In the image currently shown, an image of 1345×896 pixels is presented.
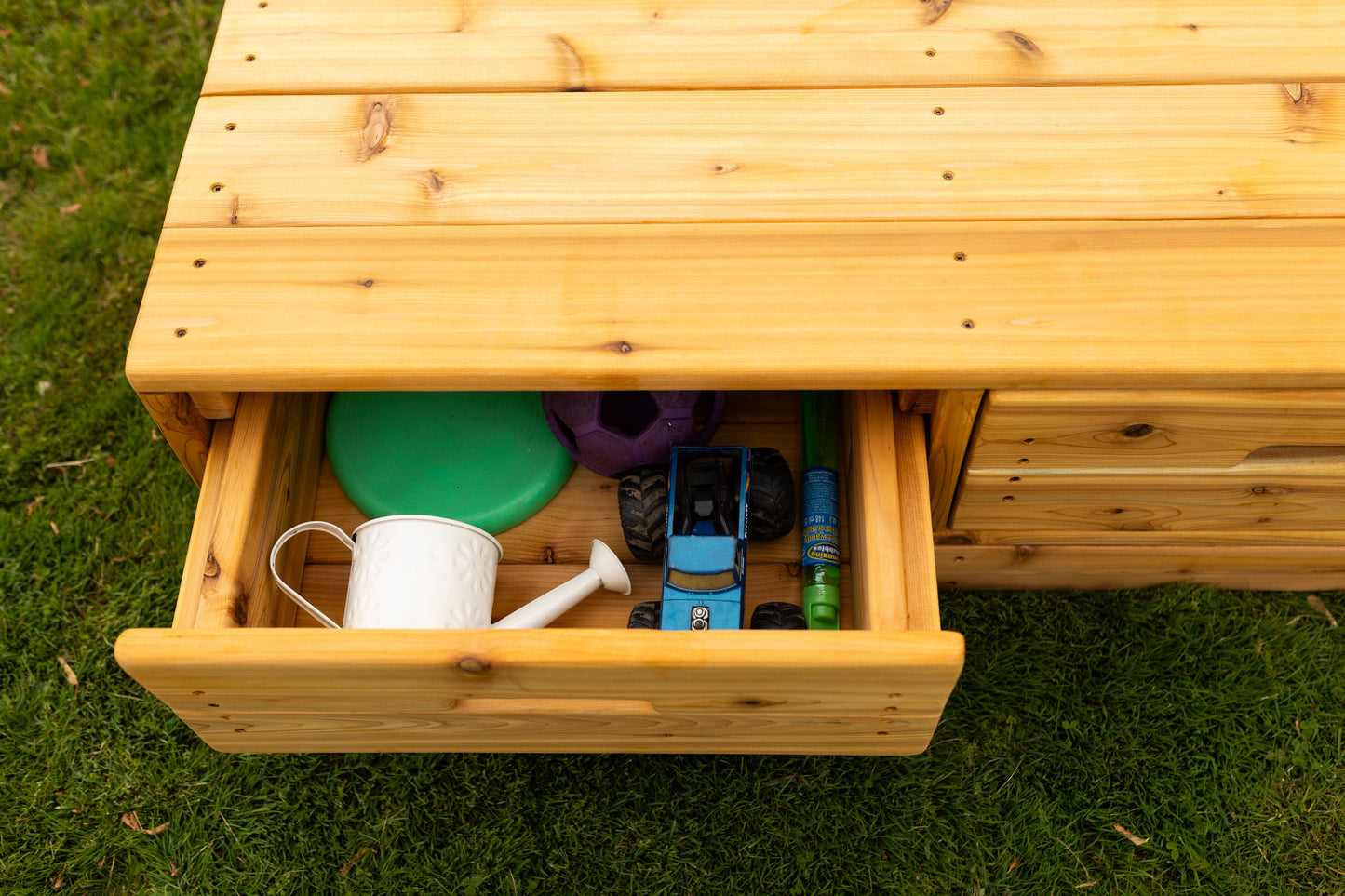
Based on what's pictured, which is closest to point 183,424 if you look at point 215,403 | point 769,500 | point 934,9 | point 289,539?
point 215,403

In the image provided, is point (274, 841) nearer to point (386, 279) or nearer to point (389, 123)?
point (386, 279)

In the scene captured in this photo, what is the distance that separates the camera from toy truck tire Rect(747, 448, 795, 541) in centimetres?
135

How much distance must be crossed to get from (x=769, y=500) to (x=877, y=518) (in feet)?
0.68

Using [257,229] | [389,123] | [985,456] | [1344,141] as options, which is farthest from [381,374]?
[1344,141]

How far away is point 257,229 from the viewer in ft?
3.99

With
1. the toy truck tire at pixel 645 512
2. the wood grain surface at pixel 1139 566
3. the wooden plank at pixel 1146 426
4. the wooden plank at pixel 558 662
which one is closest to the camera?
the wooden plank at pixel 558 662

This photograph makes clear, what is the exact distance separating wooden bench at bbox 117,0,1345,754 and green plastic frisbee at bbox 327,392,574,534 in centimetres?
7

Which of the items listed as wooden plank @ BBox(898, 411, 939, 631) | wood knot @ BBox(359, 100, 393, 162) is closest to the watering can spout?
wooden plank @ BBox(898, 411, 939, 631)

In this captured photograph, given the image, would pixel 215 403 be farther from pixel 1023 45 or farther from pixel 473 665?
pixel 1023 45

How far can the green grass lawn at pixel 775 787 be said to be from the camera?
4.70 feet

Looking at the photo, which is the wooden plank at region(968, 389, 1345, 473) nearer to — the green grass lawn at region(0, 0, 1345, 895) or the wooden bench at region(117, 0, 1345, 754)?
the wooden bench at region(117, 0, 1345, 754)

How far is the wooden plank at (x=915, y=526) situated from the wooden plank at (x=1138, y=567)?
29 cm

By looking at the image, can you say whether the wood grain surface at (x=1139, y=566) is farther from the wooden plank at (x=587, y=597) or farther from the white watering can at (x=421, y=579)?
the white watering can at (x=421, y=579)

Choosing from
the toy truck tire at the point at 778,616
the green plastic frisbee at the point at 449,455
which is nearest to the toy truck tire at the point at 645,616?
the toy truck tire at the point at 778,616
